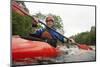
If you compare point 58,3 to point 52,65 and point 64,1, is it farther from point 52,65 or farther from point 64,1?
point 52,65

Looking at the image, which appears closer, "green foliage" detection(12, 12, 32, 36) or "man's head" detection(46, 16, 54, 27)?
"green foliage" detection(12, 12, 32, 36)

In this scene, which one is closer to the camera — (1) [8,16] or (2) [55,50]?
(1) [8,16]

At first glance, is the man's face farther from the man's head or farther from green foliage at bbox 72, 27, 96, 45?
green foliage at bbox 72, 27, 96, 45

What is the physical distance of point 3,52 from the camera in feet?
7.18

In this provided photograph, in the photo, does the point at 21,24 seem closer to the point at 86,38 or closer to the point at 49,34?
the point at 49,34

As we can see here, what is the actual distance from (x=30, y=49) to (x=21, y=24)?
0.29m

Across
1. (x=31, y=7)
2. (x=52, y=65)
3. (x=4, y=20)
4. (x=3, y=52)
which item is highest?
(x=31, y=7)

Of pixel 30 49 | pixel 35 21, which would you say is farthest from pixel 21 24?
pixel 30 49

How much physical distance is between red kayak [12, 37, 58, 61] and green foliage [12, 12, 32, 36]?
8cm

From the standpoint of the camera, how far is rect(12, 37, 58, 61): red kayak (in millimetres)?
2229

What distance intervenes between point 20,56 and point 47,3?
0.68 m

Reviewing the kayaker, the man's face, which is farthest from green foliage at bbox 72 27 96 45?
the man's face

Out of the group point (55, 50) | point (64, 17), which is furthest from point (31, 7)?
point (55, 50)

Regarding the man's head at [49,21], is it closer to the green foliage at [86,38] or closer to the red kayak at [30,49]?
the red kayak at [30,49]
